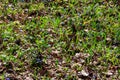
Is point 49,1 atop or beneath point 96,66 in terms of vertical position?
atop

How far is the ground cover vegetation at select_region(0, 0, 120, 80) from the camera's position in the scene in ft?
19.8

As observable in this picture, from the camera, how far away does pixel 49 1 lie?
331 inches

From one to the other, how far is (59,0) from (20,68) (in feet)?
10.3

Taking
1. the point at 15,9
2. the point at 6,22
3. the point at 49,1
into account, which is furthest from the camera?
the point at 49,1

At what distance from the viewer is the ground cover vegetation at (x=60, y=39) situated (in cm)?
604

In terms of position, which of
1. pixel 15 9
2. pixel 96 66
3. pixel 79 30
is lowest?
pixel 96 66

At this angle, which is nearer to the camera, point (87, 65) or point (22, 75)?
point (22, 75)

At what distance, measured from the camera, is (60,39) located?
274 inches

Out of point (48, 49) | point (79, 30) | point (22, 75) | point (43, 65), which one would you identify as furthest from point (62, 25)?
point (22, 75)

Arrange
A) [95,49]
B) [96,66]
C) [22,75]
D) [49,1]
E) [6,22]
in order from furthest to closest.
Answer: [49,1] < [6,22] < [95,49] < [96,66] < [22,75]

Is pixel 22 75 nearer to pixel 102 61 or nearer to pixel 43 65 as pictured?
pixel 43 65

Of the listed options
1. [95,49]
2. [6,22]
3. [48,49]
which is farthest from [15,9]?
[95,49]

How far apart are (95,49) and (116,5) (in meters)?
2.29

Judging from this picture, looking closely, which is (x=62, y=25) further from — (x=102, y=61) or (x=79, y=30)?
(x=102, y=61)
